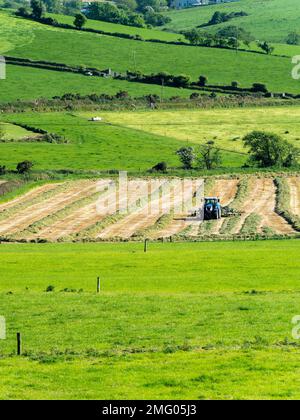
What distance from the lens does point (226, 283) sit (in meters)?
57.1

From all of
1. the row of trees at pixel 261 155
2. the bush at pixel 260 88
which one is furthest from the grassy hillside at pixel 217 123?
the bush at pixel 260 88

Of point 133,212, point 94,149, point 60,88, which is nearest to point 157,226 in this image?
point 133,212

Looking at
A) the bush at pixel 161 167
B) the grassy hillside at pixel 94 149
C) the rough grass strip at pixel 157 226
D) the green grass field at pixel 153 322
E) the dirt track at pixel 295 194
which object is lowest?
the grassy hillside at pixel 94 149

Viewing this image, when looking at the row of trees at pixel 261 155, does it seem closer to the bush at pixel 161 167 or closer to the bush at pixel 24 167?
the bush at pixel 161 167

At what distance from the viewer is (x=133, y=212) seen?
96.1m

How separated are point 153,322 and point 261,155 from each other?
88.2 meters

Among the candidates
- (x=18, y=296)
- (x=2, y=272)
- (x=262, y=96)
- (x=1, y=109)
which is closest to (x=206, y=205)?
(x=2, y=272)

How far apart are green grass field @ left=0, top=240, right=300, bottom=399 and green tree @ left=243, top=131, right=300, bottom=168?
60.0m

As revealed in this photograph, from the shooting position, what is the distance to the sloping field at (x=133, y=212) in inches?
3278

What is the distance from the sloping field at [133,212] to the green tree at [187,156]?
13637 mm

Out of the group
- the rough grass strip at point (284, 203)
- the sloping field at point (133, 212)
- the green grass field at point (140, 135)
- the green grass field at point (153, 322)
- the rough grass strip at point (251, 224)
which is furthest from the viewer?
the green grass field at point (140, 135)

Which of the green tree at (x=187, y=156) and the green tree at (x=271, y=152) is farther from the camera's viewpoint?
the green tree at (x=271, y=152)

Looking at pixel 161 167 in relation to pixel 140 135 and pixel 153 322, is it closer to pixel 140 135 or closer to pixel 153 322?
pixel 140 135
